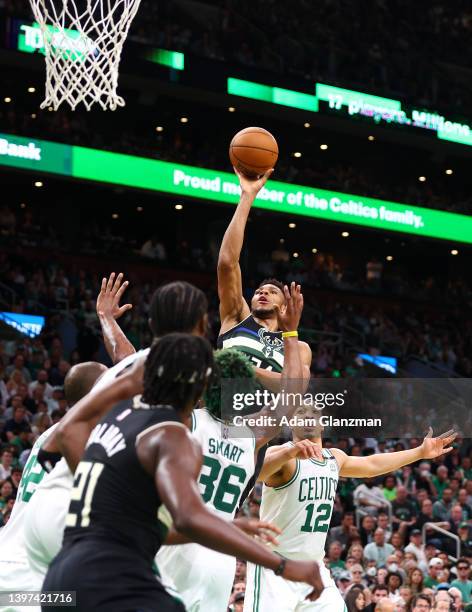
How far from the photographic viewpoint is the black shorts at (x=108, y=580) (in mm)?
3281

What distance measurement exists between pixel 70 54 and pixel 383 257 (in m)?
21.4

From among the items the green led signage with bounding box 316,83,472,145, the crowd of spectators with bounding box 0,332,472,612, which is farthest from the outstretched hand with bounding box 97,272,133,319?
the green led signage with bounding box 316,83,472,145

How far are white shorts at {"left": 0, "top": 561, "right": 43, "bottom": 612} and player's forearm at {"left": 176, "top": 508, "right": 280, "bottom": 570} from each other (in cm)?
185

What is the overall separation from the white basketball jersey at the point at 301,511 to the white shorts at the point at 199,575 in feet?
4.80

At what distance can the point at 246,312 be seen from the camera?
22.4 ft

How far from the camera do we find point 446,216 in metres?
25.4

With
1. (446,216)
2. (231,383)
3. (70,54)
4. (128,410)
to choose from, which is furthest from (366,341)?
(128,410)

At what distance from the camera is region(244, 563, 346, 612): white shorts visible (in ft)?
22.3

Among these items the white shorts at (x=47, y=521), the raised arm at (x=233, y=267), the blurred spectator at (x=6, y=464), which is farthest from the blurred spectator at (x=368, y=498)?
the white shorts at (x=47, y=521)

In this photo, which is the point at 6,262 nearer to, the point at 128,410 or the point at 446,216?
the point at 446,216

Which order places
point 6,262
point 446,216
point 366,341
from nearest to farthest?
point 6,262 < point 366,341 < point 446,216

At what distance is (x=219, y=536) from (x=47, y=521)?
1.34 metres

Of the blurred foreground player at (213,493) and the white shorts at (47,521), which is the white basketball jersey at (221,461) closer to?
the blurred foreground player at (213,493)

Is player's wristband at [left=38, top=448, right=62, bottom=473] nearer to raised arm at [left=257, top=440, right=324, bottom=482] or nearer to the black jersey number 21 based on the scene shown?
the black jersey number 21
